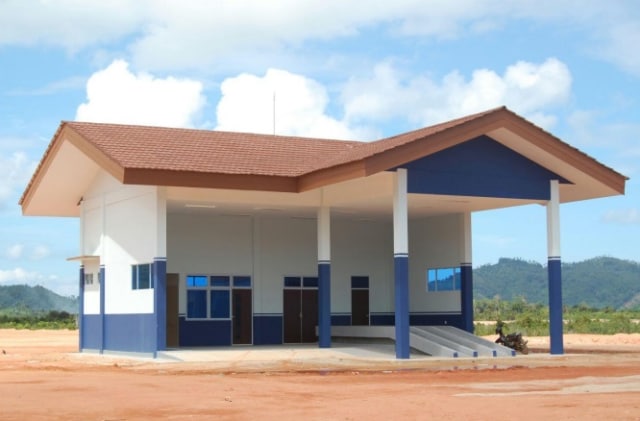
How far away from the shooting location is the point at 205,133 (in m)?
32.8

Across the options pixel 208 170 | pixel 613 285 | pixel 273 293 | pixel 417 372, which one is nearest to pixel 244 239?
pixel 273 293

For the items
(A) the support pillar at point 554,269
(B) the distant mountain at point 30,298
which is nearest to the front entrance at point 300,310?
(A) the support pillar at point 554,269

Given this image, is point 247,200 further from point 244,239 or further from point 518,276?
point 518,276

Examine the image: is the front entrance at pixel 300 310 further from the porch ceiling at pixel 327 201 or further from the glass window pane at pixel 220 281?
the porch ceiling at pixel 327 201

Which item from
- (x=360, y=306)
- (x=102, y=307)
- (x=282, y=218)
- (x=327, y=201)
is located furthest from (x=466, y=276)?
(x=102, y=307)

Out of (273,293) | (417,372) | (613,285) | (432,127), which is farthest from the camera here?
(613,285)

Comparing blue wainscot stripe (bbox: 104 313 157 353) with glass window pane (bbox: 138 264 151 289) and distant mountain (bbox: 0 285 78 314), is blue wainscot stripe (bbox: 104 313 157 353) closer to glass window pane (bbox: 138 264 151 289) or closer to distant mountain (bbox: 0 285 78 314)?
glass window pane (bbox: 138 264 151 289)

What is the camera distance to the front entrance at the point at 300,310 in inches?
1364

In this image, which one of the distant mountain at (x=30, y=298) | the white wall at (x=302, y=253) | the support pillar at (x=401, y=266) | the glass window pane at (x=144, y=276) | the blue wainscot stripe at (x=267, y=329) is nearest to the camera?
the support pillar at (x=401, y=266)

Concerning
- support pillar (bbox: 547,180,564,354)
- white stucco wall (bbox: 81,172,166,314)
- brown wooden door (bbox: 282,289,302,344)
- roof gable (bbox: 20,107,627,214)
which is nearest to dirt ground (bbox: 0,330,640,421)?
support pillar (bbox: 547,180,564,354)

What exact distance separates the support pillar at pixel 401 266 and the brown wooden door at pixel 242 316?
27.7ft

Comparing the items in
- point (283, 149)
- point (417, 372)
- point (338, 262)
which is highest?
point (283, 149)

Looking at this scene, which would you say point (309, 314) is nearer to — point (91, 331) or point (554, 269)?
point (91, 331)

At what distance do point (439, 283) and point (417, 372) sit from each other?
38.8 ft
